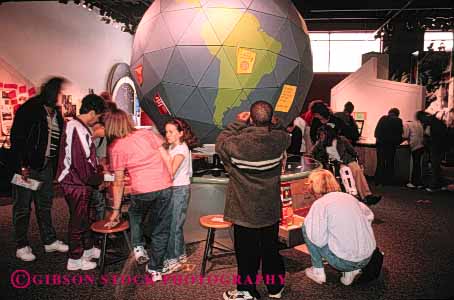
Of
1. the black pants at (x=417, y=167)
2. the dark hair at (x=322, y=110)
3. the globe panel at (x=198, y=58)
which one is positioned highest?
the globe panel at (x=198, y=58)

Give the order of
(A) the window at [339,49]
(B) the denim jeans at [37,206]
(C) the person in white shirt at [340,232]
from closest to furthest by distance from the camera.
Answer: (C) the person in white shirt at [340,232], (B) the denim jeans at [37,206], (A) the window at [339,49]

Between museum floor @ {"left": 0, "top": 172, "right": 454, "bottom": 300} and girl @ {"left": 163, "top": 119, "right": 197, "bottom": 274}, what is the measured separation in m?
0.24

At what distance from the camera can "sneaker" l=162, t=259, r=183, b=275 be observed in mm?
3542

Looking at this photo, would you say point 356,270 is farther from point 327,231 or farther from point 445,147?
point 445,147

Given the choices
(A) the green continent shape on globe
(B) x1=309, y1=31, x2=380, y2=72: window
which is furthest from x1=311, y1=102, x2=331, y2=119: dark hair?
(B) x1=309, y1=31, x2=380, y2=72: window

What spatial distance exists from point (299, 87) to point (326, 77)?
10.5 metres

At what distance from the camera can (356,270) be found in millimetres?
3365

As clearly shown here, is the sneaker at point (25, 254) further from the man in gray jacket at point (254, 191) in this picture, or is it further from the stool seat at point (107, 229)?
the man in gray jacket at point (254, 191)

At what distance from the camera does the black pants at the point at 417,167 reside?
25.2 feet

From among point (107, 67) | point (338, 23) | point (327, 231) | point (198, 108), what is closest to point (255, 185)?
point (327, 231)

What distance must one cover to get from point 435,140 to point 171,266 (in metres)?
5.91

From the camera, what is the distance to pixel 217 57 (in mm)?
3846

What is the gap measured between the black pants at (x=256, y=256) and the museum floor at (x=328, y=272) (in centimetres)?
25

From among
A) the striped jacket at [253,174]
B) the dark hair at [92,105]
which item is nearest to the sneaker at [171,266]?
the striped jacket at [253,174]
